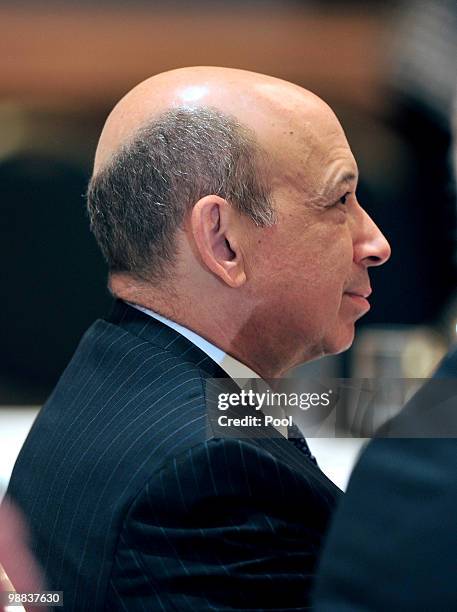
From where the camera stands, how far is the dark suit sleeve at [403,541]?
471 millimetres

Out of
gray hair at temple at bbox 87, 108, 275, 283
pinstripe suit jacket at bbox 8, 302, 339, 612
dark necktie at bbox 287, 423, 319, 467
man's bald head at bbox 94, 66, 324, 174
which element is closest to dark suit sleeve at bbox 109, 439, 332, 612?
pinstripe suit jacket at bbox 8, 302, 339, 612

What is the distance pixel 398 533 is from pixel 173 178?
0.58 meters

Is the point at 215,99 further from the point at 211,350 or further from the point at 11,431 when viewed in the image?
the point at 11,431

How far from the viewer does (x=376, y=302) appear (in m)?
1.18

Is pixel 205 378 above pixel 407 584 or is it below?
below

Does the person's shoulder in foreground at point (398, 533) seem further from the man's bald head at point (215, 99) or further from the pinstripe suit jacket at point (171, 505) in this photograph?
the man's bald head at point (215, 99)

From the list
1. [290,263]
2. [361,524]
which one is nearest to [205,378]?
[290,263]

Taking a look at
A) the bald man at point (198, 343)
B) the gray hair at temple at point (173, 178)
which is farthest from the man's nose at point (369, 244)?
the gray hair at temple at point (173, 178)

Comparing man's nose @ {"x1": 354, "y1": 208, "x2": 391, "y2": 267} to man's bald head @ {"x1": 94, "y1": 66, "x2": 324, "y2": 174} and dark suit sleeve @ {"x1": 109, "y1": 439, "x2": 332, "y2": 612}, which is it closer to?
man's bald head @ {"x1": 94, "y1": 66, "x2": 324, "y2": 174}

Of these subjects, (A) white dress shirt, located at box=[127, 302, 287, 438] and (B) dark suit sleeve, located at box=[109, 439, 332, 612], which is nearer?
(B) dark suit sleeve, located at box=[109, 439, 332, 612]

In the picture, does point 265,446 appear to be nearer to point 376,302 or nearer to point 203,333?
point 203,333

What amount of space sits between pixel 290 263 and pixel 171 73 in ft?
0.86

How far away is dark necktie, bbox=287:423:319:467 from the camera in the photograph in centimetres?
99

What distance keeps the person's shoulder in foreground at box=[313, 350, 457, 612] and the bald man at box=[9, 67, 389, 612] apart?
339 millimetres
